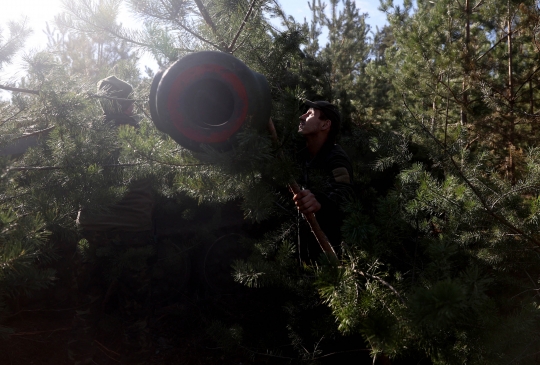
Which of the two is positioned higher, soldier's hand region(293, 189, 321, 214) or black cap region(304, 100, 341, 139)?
black cap region(304, 100, 341, 139)

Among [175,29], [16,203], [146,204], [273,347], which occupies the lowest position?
[273,347]

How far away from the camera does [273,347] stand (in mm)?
3078

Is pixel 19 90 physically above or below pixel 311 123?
below

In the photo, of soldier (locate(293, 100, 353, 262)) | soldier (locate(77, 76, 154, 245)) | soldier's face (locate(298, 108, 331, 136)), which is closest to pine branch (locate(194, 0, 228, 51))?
soldier (locate(293, 100, 353, 262))

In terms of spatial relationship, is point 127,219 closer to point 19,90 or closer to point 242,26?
point 19,90

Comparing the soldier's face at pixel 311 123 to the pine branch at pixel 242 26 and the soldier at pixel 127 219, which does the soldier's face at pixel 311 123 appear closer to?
the pine branch at pixel 242 26

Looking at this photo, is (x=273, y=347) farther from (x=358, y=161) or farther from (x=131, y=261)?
(x=358, y=161)

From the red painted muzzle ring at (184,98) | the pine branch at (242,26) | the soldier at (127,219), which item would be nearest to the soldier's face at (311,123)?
the pine branch at (242,26)

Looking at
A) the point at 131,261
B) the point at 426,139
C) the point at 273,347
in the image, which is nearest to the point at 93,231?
the point at 131,261

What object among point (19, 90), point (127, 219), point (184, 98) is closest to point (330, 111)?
point (184, 98)

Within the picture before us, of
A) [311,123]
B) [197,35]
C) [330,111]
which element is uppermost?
[197,35]

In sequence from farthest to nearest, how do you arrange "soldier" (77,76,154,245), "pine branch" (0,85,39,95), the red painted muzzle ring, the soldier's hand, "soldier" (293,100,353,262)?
"soldier" (77,76,154,245) → "pine branch" (0,85,39,95) → "soldier" (293,100,353,262) → the soldier's hand → the red painted muzzle ring

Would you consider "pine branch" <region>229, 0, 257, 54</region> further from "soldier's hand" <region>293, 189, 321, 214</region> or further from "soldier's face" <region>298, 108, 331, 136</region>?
"soldier's hand" <region>293, 189, 321, 214</region>

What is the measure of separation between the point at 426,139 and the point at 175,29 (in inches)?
60.2
